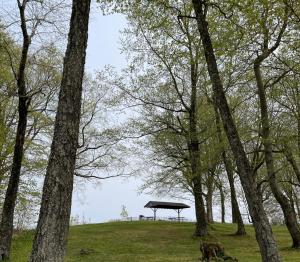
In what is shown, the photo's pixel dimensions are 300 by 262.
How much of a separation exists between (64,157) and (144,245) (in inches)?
610

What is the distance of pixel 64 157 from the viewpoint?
261 inches

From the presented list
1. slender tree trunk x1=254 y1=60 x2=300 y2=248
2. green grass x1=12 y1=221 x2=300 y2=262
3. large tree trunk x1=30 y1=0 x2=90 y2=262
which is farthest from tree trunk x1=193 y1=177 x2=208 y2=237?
large tree trunk x1=30 y1=0 x2=90 y2=262

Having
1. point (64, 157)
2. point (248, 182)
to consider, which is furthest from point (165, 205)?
point (64, 157)

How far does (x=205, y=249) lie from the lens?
14.9m

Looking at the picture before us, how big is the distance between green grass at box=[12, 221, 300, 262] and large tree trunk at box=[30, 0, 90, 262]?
9.53m

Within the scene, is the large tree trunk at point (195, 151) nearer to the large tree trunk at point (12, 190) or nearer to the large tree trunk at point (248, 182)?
the large tree trunk at point (12, 190)

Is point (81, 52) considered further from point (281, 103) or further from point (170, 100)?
point (170, 100)

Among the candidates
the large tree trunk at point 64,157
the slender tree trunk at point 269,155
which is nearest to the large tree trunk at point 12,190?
the large tree trunk at point 64,157

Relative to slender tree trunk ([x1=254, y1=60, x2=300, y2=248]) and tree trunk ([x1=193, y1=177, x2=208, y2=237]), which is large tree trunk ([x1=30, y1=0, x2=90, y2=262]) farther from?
tree trunk ([x1=193, y1=177, x2=208, y2=237])

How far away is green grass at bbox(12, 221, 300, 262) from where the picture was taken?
52.9 feet

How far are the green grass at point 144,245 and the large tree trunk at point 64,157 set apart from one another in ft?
31.3

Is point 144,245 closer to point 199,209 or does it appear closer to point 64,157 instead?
point 199,209

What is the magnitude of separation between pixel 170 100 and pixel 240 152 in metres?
15.2

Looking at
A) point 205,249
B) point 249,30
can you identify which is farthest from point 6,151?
point 249,30
